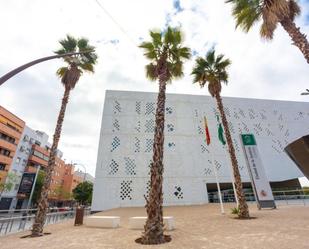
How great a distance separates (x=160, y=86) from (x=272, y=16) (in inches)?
216

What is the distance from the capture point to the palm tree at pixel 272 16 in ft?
24.0

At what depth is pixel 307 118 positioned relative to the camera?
3425cm

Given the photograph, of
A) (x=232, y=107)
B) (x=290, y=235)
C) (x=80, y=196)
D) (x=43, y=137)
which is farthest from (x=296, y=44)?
(x=43, y=137)

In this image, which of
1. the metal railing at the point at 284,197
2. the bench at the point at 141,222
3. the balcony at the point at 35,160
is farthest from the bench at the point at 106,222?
the balcony at the point at 35,160

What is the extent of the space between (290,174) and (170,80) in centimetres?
2731

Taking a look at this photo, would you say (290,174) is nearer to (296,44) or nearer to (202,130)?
(202,130)

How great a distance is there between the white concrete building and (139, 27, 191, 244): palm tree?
14.3m

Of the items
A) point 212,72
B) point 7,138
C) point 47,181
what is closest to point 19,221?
point 47,181

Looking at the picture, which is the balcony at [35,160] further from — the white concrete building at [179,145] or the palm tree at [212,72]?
the palm tree at [212,72]

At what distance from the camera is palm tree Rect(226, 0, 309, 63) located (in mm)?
7325

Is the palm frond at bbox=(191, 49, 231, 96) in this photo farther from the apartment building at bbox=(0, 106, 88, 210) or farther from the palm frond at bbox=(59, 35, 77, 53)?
the apartment building at bbox=(0, 106, 88, 210)

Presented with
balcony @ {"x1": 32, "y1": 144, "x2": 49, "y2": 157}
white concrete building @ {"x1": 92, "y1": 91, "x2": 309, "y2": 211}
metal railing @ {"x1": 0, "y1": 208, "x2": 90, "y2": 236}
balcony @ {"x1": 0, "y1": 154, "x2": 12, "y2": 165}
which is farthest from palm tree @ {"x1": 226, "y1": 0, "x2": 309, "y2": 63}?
balcony @ {"x1": 32, "y1": 144, "x2": 49, "y2": 157}

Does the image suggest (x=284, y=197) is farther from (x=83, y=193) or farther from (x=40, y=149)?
(x=40, y=149)

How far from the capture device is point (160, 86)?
910 cm
